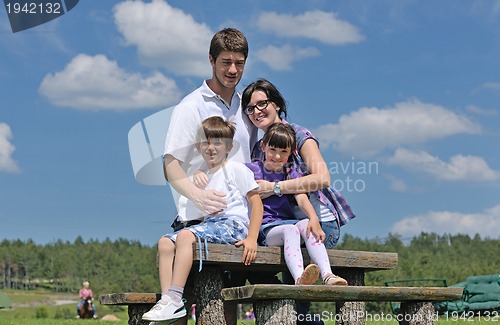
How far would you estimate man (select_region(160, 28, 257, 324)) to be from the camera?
5.38m

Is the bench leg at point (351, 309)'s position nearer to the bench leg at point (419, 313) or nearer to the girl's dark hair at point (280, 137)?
Result: the bench leg at point (419, 313)

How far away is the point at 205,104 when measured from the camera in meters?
5.62

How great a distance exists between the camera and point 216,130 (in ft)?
17.2

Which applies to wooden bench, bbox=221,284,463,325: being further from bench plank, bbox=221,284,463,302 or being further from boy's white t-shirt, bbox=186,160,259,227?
boy's white t-shirt, bbox=186,160,259,227

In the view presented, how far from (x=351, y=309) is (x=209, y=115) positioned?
1.94 meters

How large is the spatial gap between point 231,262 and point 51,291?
14301cm

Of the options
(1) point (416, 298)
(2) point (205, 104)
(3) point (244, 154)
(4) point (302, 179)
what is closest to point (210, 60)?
(2) point (205, 104)

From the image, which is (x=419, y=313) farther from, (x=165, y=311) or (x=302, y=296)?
(x=165, y=311)

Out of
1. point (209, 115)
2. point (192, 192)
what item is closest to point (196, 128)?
point (209, 115)

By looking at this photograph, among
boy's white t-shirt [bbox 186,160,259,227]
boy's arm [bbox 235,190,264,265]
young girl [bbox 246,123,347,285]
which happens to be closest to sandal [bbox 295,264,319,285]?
young girl [bbox 246,123,347,285]

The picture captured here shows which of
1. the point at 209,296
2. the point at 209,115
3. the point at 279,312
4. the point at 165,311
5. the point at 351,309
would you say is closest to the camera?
the point at 279,312

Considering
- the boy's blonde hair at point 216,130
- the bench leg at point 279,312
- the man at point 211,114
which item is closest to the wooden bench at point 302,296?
the bench leg at point 279,312

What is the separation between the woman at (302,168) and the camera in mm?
5277

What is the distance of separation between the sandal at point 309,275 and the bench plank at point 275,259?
0.30m
